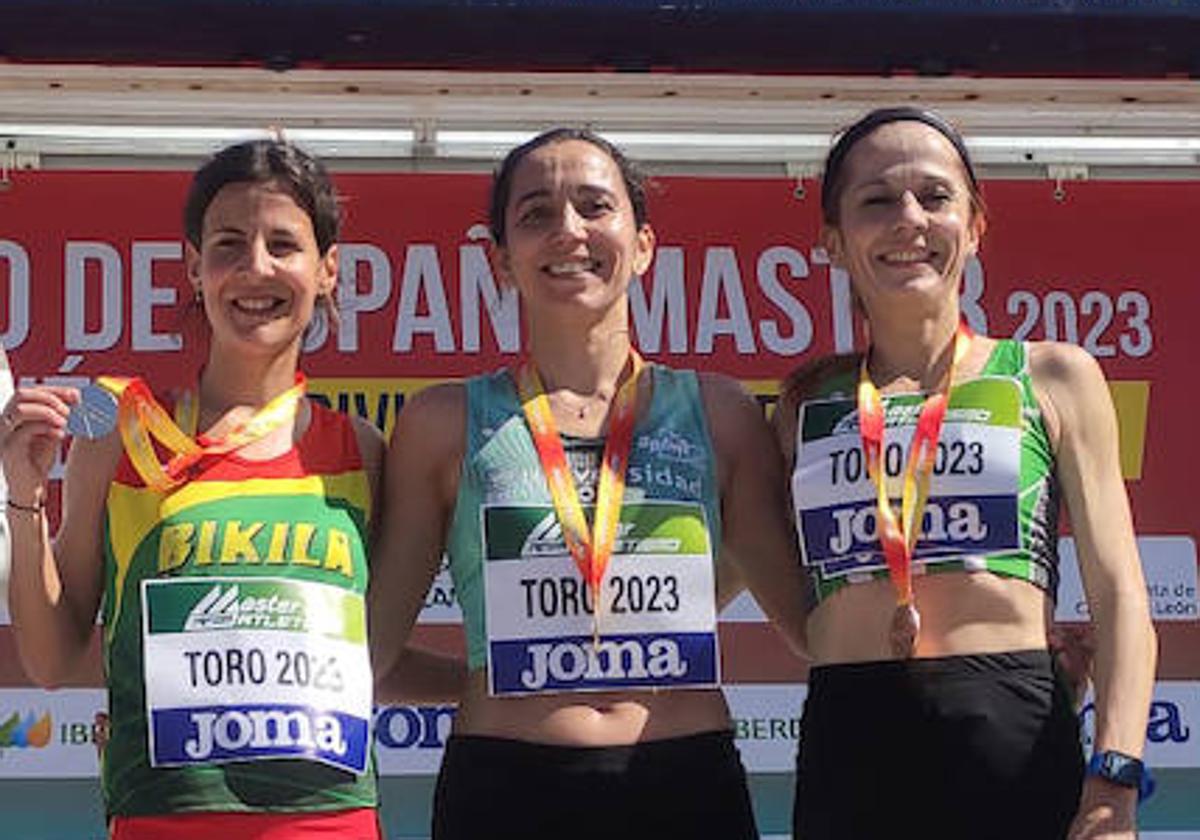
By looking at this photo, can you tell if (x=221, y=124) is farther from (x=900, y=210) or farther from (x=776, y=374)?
(x=900, y=210)

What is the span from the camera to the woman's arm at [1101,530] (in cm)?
253

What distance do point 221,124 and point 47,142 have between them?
1.49ft

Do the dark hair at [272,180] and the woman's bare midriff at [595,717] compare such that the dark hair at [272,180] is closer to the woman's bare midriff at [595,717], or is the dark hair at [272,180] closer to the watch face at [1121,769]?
the woman's bare midriff at [595,717]

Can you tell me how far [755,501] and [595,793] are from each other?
1.89ft

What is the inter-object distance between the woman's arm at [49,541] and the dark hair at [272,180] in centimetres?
42

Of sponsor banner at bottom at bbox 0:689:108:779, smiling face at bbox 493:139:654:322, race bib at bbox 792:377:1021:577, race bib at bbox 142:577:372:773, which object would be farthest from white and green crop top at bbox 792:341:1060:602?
sponsor banner at bottom at bbox 0:689:108:779

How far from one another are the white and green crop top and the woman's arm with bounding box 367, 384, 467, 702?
1.83 ft

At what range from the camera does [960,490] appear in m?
2.59

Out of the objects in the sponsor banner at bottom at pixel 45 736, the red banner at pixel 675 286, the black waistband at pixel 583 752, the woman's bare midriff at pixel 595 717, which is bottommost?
the black waistband at pixel 583 752

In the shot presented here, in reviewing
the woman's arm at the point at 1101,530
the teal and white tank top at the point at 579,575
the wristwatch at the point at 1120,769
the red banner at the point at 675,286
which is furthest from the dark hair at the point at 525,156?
the red banner at the point at 675,286

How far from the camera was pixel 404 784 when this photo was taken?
Result: 4.39 metres

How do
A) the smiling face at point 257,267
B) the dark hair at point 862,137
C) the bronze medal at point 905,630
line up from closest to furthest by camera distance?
1. the bronze medal at point 905,630
2. the smiling face at point 257,267
3. the dark hair at point 862,137

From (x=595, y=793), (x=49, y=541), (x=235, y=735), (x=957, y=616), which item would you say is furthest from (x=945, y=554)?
(x=49, y=541)

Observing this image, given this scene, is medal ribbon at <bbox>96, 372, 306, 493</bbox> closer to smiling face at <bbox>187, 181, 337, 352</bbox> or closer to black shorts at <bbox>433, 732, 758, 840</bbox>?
smiling face at <bbox>187, 181, 337, 352</bbox>
